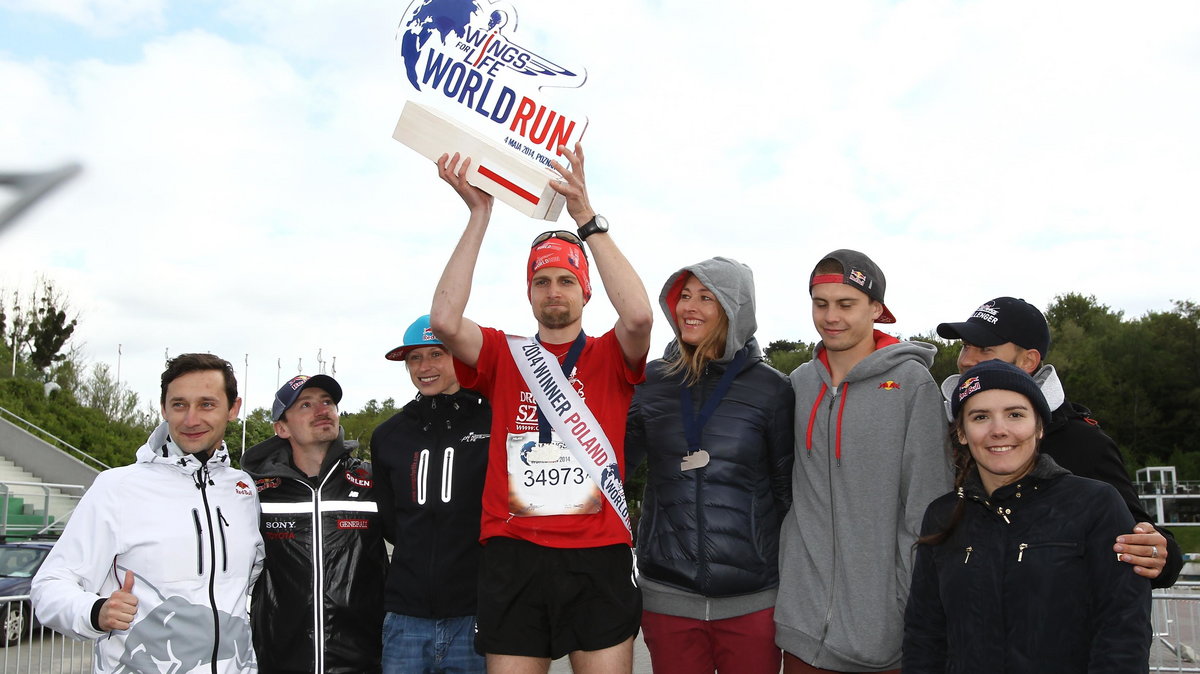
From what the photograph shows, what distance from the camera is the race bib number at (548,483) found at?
3.81m

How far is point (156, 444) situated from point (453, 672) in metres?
1.63

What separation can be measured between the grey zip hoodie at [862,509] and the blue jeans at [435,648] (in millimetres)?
1387

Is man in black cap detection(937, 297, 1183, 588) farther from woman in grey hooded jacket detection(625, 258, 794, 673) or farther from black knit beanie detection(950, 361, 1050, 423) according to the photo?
woman in grey hooded jacket detection(625, 258, 794, 673)

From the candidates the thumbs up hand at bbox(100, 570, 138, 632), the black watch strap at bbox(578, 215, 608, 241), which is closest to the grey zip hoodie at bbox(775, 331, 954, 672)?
the black watch strap at bbox(578, 215, 608, 241)

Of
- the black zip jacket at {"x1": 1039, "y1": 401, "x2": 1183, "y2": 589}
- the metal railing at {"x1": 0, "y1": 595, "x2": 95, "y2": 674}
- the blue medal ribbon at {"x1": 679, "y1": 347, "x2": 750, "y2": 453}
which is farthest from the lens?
the metal railing at {"x1": 0, "y1": 595, "x2": 95, "y2": 674}

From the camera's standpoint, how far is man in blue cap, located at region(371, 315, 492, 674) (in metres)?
4.39

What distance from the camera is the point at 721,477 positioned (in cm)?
411

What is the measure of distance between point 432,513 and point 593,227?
5.23 feet

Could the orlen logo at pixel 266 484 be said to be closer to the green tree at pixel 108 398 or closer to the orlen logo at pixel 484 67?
the orlen logo at pixel 484 67

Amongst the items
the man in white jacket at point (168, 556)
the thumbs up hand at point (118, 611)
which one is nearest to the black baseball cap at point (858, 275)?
the man in white jacket at point (168, 556)

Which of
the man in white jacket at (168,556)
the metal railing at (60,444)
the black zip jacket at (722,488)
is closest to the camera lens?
the man in white jacket at (168,556)

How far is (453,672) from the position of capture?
14.4 ft

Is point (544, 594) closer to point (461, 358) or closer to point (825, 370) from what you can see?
point (461, 358)

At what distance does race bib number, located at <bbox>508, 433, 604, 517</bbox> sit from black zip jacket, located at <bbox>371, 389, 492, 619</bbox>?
70cm
